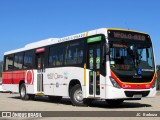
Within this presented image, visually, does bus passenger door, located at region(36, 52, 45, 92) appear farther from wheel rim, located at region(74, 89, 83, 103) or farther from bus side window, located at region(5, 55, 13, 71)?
bus side window, located at region(5, 55, 13, 71)

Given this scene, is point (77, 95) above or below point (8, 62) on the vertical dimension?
below

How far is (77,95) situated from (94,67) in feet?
6.72

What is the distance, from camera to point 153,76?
1717cm

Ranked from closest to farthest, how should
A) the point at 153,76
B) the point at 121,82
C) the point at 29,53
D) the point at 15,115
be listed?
1. the point at 15,115
2. the point at 121,82
3. the point at 153,76
4. the point at 29,53

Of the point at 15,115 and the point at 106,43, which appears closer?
the point at 15,115

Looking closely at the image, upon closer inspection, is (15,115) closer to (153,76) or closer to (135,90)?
(135,90)

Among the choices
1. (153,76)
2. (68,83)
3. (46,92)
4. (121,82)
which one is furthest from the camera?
(46,92)

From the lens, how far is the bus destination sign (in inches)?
651

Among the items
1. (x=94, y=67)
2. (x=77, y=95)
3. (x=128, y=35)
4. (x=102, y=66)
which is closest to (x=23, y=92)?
(x=77, y=95)

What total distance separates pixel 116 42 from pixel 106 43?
1.69 ft

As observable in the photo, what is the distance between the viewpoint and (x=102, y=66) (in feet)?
53.5

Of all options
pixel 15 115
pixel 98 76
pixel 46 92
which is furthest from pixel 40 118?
pixel 46 92

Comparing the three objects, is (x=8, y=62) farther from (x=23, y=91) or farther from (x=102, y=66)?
(x=102, y=66)

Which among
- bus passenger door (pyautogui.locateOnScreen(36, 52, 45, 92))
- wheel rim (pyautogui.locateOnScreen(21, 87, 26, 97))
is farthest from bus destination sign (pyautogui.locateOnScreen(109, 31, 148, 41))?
wheel rim (pyautogui.locateOnScreen(21, 87, 26, 97))
